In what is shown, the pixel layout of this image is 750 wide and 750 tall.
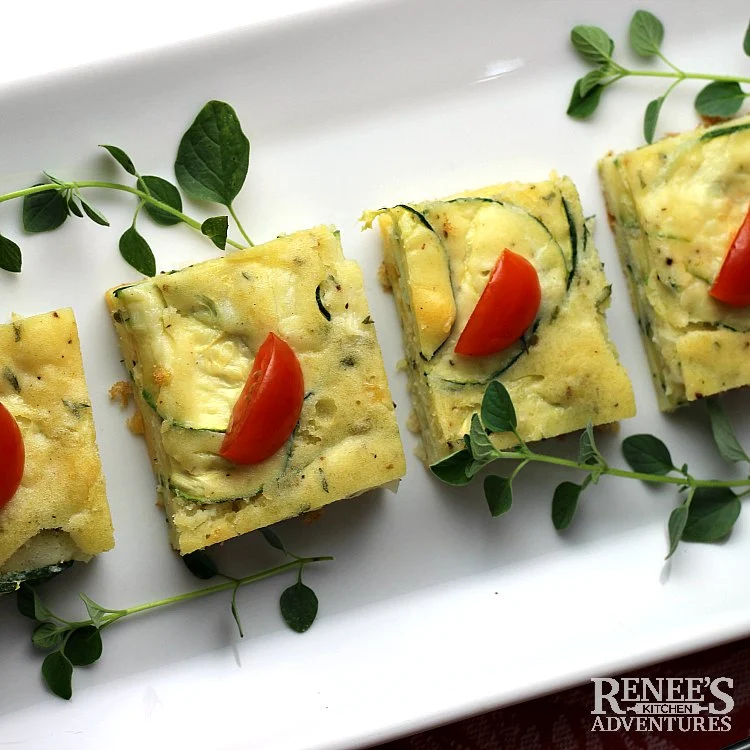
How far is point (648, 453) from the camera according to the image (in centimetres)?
466

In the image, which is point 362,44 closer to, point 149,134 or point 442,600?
point 149,134

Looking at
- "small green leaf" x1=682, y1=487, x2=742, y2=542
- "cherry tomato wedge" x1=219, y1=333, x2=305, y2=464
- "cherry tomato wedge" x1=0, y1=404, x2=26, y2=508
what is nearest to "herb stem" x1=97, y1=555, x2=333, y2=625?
"cherry tomato wedge" x1=219, y1=333, x2=305, y2=464

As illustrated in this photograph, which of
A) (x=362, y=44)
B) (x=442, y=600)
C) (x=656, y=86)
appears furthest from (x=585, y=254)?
(x=442, y=600)

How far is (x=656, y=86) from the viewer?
4.88 meters

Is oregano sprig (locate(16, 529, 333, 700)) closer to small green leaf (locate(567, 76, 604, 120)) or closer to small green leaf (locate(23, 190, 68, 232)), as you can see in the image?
small green leaf (locate(23, 190, 68, 232))

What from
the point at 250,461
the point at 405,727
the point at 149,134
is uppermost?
the point at 149,134

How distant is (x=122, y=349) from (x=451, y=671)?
2247mm

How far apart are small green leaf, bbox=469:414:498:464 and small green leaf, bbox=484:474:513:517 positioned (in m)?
0.37

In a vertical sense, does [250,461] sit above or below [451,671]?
above

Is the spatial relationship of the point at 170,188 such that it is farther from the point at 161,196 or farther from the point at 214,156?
the point at 214,156

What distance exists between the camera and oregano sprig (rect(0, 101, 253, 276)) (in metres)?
4.36

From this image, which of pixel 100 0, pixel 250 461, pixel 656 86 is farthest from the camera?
pixel 656 86

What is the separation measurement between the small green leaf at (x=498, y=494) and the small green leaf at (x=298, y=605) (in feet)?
3.22

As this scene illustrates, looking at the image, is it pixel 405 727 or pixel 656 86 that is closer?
pixel 405 727
